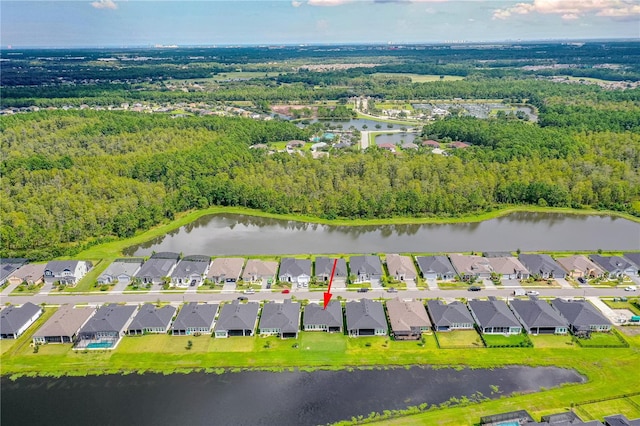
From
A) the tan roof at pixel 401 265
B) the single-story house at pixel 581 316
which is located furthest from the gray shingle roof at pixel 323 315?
the single-story house at pixel 581 316

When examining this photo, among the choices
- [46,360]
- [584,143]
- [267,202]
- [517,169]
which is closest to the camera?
[46,360]

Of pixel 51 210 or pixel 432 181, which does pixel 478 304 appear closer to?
pixel 432 181

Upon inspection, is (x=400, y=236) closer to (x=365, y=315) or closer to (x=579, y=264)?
(x=579, y=264)

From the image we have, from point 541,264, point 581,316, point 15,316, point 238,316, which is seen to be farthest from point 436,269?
point 15,316

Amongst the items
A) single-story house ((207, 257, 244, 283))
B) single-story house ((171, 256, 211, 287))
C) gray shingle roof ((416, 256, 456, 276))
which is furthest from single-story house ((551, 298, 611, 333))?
single-story house ((171, 256, 211, 287))

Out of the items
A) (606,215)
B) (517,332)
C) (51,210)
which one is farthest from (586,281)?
(51,210)

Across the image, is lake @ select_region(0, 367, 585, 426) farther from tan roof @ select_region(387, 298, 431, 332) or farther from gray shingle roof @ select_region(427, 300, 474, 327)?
gray shingle roof @ select_region(427, 300, 474, 327)
